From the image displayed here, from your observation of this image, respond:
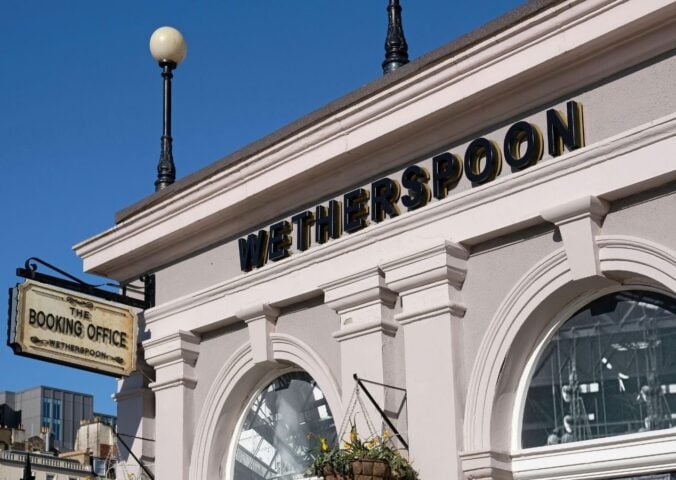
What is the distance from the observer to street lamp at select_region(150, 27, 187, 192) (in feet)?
58.3

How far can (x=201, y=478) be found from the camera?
14805 mm

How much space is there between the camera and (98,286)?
15.6m

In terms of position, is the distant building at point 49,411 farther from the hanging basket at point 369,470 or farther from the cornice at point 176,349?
the hanging basket at point 369,470

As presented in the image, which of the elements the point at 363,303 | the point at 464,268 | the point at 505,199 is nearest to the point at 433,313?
the point at 464,268

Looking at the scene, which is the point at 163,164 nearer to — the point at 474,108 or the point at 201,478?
the point at 201,478

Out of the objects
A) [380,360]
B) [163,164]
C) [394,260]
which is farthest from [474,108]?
[163,164]

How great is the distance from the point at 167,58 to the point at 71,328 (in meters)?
4.53

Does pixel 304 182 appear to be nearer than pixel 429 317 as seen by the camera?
No

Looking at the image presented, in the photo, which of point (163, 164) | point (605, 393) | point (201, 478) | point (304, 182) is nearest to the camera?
point (605, 393)

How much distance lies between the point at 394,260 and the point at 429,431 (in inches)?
67.4

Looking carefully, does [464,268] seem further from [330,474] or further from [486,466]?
[330,474]

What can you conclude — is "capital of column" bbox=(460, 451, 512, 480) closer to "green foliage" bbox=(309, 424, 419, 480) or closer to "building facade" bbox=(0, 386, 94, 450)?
"green foliage" bbox=(309, 424, 419, 480)

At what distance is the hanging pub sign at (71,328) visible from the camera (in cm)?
1461

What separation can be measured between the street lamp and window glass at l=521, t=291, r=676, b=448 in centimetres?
749
